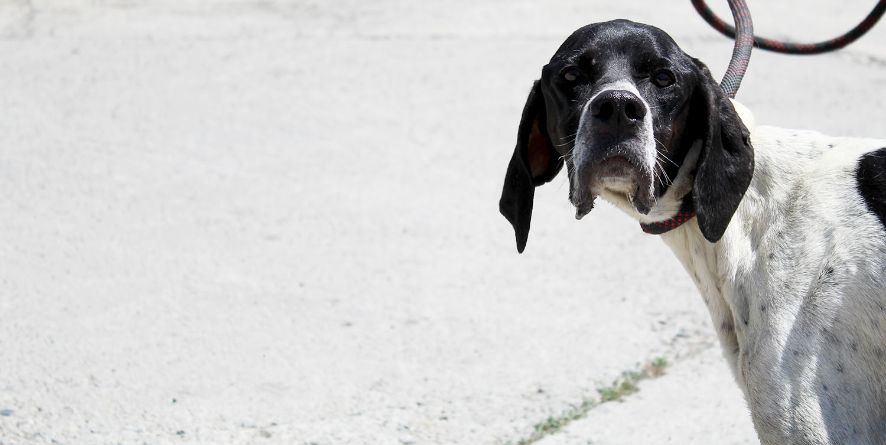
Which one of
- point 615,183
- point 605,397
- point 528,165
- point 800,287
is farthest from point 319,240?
point 800,287

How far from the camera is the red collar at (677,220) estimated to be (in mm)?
3423

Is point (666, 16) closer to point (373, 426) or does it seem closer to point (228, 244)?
point (228, 244)

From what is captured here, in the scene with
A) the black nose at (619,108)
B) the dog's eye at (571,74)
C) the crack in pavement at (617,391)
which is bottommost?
the crack in pavement at (617,391)

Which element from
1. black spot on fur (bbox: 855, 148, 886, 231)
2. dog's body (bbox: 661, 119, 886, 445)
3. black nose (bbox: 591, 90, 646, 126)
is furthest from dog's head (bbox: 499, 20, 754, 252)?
black spot on fur (bbox: 855, 148, 886, 231)

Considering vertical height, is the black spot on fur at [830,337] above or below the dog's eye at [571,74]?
below

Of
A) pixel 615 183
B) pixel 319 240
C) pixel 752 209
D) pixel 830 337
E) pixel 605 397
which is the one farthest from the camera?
pixel 319 240

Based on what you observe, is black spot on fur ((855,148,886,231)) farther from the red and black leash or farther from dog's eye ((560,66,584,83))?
dog's eye ((560,66,584,83))

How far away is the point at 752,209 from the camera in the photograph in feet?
11.2

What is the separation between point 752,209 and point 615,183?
419 mm

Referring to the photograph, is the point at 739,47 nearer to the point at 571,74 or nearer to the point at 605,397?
the point at 571,74

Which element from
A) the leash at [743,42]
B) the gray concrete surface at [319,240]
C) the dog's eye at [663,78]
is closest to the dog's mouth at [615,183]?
the dog's eye at [663,78]

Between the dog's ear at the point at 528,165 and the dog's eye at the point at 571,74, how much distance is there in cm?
18

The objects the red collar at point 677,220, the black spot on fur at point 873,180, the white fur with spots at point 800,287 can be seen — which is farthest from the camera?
the red collar at point 677,220

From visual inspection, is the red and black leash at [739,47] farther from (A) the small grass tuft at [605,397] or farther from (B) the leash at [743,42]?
(A) the small grass tuft at [605,397]
